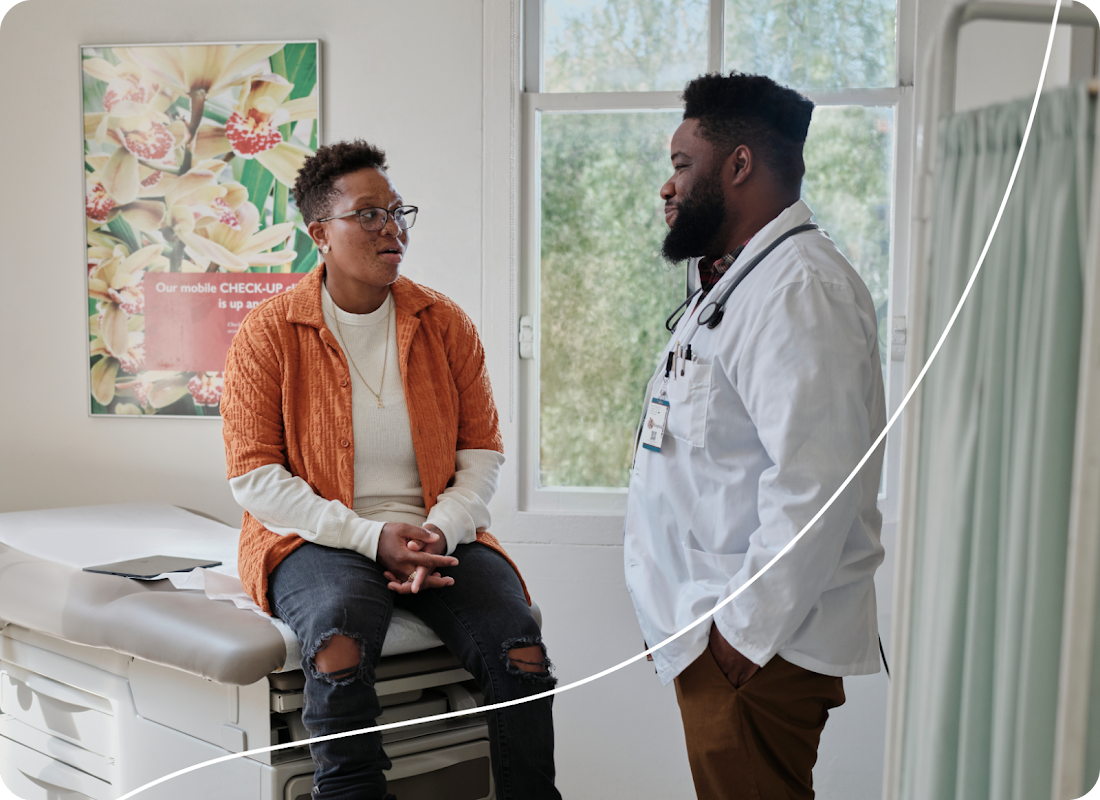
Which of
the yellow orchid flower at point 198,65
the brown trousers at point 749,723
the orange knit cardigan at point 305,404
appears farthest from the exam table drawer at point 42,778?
the yellow orchid flower at point 198,65

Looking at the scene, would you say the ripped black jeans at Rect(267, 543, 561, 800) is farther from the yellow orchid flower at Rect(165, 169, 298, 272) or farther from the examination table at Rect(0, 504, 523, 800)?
the yellow orchid flower at Rect(165, 169, 298, 272)

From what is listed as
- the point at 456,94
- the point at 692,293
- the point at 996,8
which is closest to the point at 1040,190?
the point at 996,8

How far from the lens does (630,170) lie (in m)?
0.90

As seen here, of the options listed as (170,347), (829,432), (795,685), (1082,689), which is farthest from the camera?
(170,347)

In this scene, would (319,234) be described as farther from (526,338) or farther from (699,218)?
(699,218)

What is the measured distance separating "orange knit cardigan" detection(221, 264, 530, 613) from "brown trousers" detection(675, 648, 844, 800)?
Answer: 1.22ft

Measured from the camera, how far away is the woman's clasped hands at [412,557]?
92cm

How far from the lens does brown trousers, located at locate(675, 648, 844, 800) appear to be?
2.48ft

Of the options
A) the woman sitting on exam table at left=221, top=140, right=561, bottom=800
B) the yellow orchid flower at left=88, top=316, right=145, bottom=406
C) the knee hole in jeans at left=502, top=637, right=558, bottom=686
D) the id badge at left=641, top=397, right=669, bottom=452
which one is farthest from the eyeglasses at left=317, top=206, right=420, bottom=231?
the knee hole in jeans at left=502, top=637, right=558, bottom=686

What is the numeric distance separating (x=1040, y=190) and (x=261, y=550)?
802 mm

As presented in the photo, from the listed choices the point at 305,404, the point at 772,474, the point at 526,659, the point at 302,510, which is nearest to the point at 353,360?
the point at 305,404

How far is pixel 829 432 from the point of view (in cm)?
66

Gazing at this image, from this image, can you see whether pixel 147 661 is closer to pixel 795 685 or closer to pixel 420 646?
pixel 420 646

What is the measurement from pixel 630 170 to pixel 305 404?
1.43ft
